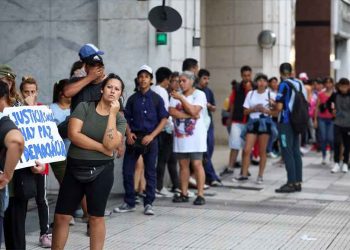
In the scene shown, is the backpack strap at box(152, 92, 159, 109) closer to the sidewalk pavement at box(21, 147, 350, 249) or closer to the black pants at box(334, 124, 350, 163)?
the sidewalk pavement at box(21, 147, 350, 249)

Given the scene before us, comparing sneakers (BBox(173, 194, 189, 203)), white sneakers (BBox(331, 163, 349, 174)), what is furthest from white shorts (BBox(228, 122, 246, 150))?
sneakers (BBox(173, 194, 189, 203))

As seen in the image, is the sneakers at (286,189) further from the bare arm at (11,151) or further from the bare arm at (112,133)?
the bare arm at (11,151)

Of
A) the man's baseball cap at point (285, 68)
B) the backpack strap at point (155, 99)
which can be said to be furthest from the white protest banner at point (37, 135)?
the man's baseball cap at point (285, 68)

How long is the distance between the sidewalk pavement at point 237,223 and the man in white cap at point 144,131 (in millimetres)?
347

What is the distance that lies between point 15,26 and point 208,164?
12.2 feet

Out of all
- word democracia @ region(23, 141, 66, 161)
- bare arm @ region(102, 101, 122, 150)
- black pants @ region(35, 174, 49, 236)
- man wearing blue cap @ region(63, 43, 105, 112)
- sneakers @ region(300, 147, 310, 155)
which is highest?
man wearing blue cap @ region(63, 43, 105, 112)

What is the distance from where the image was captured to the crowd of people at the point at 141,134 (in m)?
6.09

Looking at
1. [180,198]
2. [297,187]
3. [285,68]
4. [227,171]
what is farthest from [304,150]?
[180,198]

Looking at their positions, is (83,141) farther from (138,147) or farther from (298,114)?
(298,114)

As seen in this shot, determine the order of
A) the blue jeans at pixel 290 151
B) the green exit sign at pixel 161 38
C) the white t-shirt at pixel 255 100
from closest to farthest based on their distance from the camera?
the green exit sign at pixel 161 38 < the blue jeans at pixel 290 151 < the white t-shirt at pixel 255 100

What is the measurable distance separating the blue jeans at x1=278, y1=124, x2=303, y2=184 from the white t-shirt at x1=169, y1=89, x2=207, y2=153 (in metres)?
1.72

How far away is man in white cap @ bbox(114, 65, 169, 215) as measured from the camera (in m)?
9.14

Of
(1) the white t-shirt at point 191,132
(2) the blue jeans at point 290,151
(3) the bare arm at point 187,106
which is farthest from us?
(2) the blue jeans at point 290,151

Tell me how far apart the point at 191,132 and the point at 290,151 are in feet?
6.78
